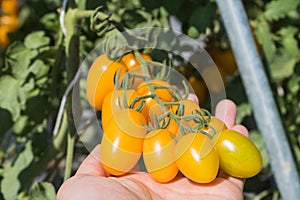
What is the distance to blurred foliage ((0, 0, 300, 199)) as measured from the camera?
54.7 inches

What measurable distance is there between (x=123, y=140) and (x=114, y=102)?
0.08 metres

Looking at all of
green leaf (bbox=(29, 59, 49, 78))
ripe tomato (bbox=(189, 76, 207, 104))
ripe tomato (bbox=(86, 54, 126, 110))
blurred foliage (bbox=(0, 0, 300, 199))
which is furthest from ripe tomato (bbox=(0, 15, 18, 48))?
ripe tomato (bbox=(86, 54, 126, 110))

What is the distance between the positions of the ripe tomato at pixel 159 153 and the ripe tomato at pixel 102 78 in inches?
5.2

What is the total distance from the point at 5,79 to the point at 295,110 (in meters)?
0.73

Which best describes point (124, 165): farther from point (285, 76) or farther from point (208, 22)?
point (285, 76)

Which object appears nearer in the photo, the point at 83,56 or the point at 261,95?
the point at 261,95

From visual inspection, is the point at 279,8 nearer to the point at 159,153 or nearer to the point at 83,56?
the point at 83,56

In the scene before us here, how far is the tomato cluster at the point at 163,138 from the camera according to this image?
1037 millimetres

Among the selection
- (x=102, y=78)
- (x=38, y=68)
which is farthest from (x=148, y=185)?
(x=38, y=68)

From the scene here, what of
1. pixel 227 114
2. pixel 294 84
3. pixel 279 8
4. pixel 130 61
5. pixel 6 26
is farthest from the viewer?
pixel 6 26

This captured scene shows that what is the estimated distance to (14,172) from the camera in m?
1.45

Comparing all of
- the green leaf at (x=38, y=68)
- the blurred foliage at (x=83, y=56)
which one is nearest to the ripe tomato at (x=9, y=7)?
the blurred foliage at (x=83, y=56)

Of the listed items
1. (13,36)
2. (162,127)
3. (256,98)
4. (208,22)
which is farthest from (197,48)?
(13,36)

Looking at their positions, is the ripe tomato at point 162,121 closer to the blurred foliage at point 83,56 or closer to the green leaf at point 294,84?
the blurred foliage at point 83,56
